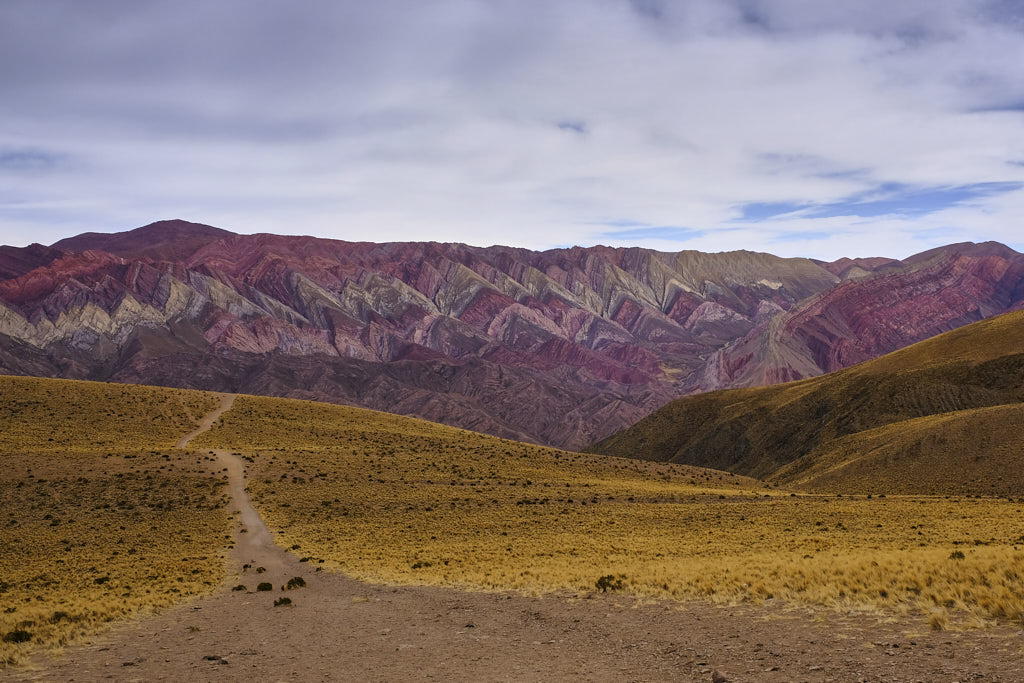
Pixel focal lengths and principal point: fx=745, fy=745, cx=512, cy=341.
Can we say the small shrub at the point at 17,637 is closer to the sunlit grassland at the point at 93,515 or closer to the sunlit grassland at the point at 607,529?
the sunlit grassland at the point at 93,515

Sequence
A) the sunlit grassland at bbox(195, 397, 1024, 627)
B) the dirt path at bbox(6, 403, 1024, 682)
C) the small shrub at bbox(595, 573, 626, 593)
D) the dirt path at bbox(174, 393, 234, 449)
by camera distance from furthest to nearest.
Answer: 1. the dirt path at bbox(174, 393, 234, 449)
2. the small shrub at bbox(595, 573, 626, 593)
3. the sunlit grassland at bbox(195, 397, 1024, 627)
4. the dirt path at bbox(6, 403, 1024, 682)

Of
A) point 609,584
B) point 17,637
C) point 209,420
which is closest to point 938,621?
point 609,584

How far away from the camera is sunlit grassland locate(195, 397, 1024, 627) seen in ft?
69.2

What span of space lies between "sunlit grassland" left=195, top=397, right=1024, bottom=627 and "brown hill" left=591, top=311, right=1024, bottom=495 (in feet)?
56.3

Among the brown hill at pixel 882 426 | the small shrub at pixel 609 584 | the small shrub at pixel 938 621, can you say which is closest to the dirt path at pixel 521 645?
the small shrub at pixel 938 621

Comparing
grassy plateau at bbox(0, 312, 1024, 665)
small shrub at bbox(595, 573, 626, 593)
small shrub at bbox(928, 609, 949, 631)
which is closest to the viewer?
small shrub at bbox(928, 609, 949, 631)

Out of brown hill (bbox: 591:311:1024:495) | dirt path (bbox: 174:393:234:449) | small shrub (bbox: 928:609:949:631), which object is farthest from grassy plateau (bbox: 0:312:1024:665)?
dirt path (bbox: 174:393:234:449)

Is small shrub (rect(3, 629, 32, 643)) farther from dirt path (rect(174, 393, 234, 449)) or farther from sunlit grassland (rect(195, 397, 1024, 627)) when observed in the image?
dirt path (rect(174, 393, 234, 449))

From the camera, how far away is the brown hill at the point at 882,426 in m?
75.3

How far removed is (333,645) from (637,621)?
314 inches

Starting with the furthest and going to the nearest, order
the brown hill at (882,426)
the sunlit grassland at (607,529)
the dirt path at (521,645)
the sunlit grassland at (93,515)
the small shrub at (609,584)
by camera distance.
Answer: the brown hill at (882,426) < the sunlit grassland at (93,515) < the small shrub at (609,584) < the sunlit grassland at (607,529) < the dirt path at (521,645)

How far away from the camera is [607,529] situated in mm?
42469

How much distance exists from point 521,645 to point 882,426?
327 ft

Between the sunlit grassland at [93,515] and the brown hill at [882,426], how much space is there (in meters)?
62.6
